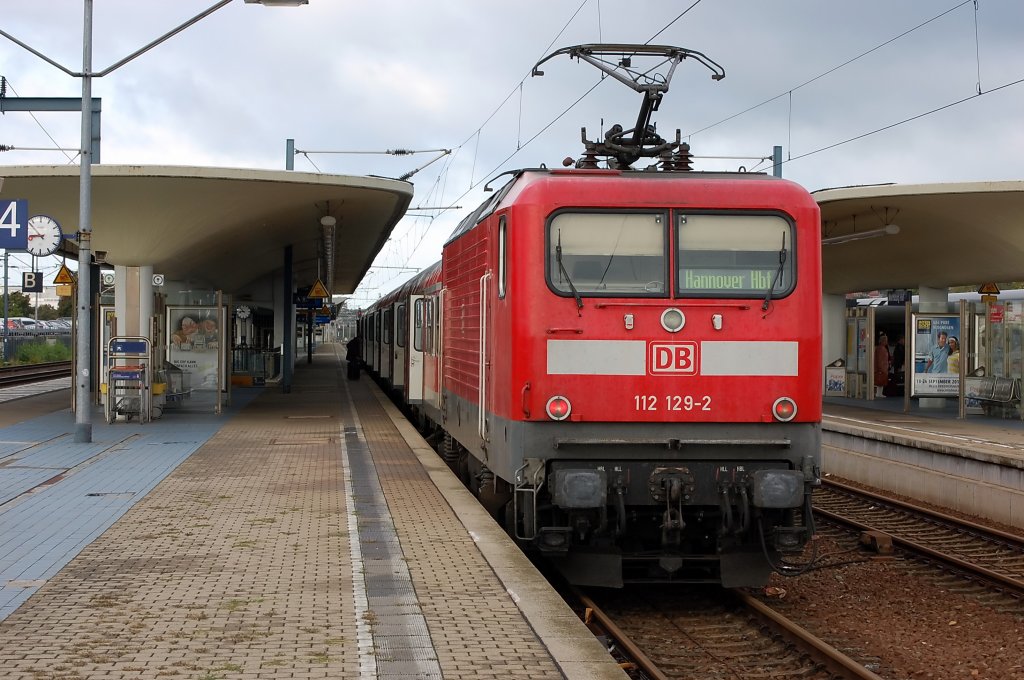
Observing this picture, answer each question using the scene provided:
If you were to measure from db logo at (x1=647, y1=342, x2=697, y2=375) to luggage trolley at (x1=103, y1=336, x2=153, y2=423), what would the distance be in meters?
13.6

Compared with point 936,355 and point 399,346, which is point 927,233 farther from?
point 399,346

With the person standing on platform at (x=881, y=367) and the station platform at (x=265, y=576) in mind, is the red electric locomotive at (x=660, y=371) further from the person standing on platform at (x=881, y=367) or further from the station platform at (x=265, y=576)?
the person standing on platform at (x=881, y=367)

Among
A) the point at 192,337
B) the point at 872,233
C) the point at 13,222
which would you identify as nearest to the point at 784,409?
the point at 13,222

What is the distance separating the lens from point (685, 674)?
6.96 m

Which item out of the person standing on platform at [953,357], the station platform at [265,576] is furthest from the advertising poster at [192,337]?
the person standing on platform at [953,357]

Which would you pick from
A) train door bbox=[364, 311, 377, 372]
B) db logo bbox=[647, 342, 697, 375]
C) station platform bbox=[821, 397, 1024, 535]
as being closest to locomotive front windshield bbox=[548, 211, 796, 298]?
db logo bbox=[647, 342, 697, 375]

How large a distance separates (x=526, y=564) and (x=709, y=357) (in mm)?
2015

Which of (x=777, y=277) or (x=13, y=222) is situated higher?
(x=13, y=222)

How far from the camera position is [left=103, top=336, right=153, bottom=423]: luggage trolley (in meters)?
19.4

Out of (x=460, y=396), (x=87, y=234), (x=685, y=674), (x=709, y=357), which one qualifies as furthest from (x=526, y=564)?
(x=87, y=234)

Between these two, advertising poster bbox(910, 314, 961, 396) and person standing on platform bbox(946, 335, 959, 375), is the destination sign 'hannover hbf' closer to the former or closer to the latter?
advertising poster bbox(910, 314, 961, 396)

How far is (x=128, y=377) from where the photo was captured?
64.0 feet

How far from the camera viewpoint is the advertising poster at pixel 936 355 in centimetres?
2145

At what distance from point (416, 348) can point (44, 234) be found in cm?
531
